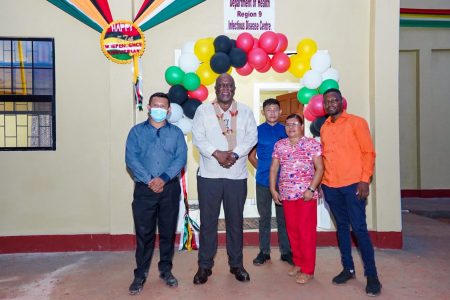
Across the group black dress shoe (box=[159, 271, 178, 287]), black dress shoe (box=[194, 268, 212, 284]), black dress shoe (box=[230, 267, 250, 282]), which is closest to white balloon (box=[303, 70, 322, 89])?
black dress shoe (box=[230, 267, 250, 282])

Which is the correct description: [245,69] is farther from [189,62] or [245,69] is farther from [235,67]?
[189,62]

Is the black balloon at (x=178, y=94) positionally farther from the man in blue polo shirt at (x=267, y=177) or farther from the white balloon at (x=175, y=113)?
the man in blue polo shirt at (x=267, y=177)

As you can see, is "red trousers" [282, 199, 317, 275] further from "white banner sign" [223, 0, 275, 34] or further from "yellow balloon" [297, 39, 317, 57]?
"white banner sign" [223, 0, 275, 34]

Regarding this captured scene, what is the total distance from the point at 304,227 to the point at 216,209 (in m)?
0.86

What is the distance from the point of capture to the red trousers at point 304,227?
374 centimetres

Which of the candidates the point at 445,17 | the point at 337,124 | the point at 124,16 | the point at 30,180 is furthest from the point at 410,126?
the point at 30,180

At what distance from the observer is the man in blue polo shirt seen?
4312 mm

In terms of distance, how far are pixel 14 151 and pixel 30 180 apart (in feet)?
1.36

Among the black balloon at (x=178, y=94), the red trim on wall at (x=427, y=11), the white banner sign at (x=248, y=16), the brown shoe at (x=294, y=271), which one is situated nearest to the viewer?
the brown shoe at (x=294, y=271)

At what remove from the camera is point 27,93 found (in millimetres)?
5020

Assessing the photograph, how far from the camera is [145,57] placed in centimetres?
507

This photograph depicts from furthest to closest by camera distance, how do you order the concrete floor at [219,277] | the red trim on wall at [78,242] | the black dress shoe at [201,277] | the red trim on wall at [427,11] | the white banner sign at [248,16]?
1. the red trim on wall at [427,11]
2. the white banner sign at [248,16]
3. the red trim on wall at [78,242]
4. the black dress shoe at [201,277]
5. the concrete floor at [219,277]

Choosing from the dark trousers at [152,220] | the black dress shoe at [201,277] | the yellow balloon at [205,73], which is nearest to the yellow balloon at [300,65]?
the yellow balloon at [205,73]

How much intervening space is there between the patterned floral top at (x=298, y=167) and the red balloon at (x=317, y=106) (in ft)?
2.74
